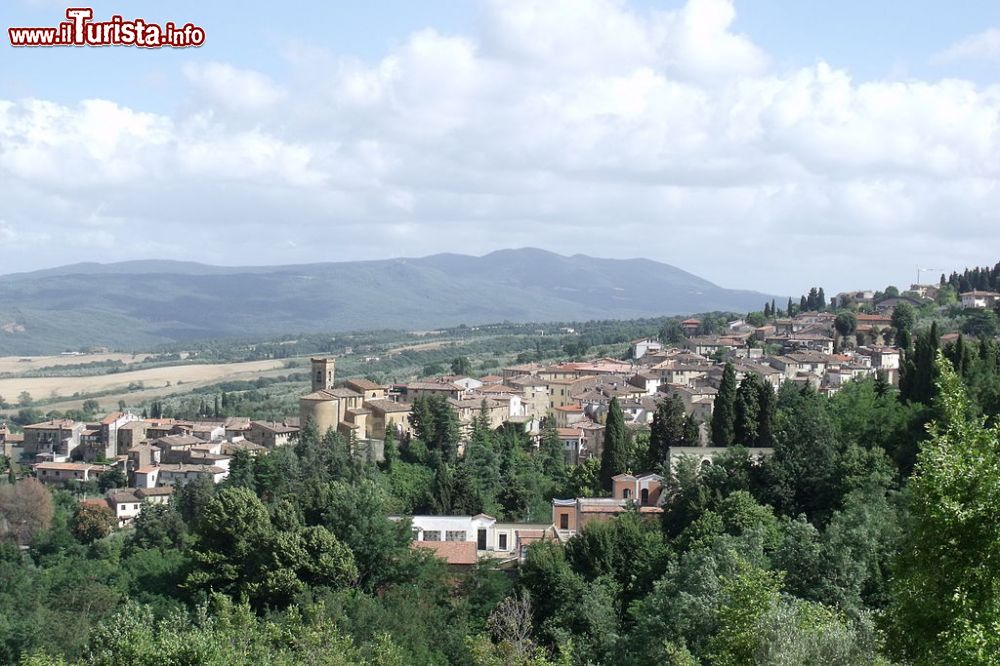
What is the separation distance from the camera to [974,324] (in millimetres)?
69562

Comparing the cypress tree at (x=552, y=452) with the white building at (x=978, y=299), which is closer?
the cypress tree at (x=552, y=452)

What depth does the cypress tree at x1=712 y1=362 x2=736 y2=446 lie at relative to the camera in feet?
139

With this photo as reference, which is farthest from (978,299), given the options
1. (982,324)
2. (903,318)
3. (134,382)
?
(134,382)

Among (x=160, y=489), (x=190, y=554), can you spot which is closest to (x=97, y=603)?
(x=190, y=554)

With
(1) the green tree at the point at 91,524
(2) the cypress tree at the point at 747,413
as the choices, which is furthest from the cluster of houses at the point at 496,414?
(1) the green tree at the point at 91,524

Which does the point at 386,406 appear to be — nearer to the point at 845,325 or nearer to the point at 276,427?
the point at 276,427

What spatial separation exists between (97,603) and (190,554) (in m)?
2.92

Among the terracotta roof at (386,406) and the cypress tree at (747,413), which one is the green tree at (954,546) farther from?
the terracotta roof at (386,406)

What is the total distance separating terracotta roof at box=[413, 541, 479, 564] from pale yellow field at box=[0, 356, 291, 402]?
105m

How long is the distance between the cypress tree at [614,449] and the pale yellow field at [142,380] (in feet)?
332

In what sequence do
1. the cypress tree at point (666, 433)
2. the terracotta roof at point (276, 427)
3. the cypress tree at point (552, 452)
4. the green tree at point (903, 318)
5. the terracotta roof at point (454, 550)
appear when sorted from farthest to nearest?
the green tree at point (903, 318)
the terracotta roof at point (276, 427)
the cypress tree at point (552, 452)
the cypress tree at point (666, 433)
the terracotta roof at point (454, 550)

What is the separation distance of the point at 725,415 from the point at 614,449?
4391 mm

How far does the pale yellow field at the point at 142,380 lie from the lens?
478 feet

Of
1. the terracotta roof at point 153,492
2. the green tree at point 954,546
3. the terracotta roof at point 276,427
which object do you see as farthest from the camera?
the terracotta roof at point 276,427
